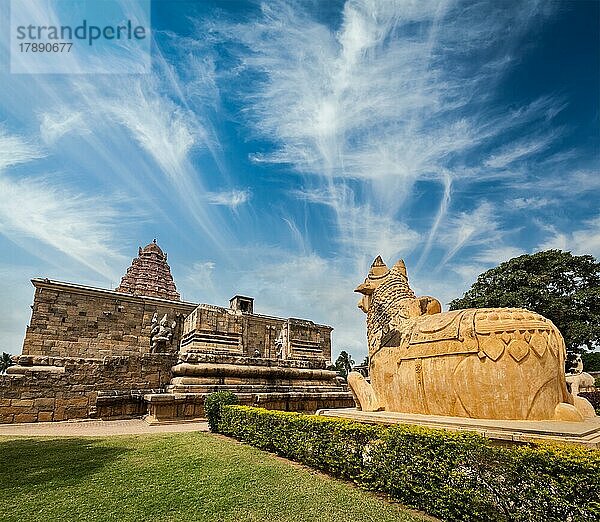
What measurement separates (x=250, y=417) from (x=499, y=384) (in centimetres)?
425

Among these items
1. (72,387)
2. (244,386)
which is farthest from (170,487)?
(72,387)

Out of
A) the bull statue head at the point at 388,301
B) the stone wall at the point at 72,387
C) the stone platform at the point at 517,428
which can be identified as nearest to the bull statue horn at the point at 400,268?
the bull statue head at the point at 388,301

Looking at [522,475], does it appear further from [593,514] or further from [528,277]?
[528,277]

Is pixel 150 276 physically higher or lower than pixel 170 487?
higher

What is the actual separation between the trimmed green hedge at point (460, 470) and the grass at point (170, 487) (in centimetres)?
23

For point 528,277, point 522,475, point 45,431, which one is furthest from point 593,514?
point 528,277

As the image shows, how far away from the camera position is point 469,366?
4.61m

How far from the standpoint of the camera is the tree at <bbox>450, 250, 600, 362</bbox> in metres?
20.3

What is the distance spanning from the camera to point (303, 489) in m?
4.22

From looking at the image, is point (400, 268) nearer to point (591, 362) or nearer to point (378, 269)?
point (378, 269)

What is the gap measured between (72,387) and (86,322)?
12.3 meters

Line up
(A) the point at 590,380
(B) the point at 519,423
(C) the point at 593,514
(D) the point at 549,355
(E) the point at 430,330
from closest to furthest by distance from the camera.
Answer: (C) the point at 593,514, (B) the point at 519,423, (D) the point at 549,355, (E) the point at 430,330, (A) the point at 590,380

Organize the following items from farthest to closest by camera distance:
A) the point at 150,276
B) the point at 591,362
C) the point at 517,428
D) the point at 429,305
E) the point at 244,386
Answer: the point at 150,276 → the point at 591,362 → the point at 244,386 → the point at 429,305 → the point at 517,428

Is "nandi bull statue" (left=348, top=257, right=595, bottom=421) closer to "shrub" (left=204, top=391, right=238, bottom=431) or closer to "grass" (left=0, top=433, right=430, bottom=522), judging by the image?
"grass" (left=0, top=433, right=430, bottom=522)
